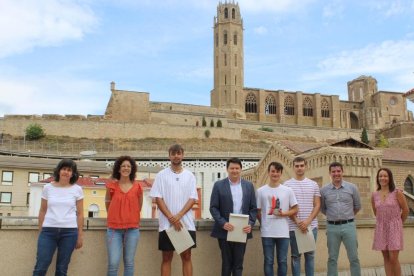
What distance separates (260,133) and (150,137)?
57.3ft

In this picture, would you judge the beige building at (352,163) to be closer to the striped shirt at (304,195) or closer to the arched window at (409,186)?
the arched window at (409,186)

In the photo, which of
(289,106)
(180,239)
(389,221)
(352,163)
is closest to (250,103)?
(289,106)

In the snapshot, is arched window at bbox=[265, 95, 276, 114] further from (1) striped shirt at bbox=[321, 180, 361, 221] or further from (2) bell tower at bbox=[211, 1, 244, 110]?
(1) striped shirt at bbox=[321, 180, 361, 221]

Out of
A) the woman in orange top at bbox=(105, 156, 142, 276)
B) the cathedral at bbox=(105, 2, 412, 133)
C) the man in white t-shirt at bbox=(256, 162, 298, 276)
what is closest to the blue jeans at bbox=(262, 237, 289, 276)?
the man in white t-shirt at bbox=(256, 162, 298, 276)

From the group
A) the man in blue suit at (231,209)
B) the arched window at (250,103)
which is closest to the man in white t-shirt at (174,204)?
the man in blue suit at (231,209)

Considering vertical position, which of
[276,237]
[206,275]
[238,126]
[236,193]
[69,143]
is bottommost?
[206,275]

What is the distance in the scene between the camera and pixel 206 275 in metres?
7.22

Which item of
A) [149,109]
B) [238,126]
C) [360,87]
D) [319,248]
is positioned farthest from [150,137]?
[319,248]

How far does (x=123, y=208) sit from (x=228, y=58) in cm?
7608

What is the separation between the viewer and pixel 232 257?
652 cm

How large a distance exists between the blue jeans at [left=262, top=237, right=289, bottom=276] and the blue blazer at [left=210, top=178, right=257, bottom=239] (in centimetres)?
38

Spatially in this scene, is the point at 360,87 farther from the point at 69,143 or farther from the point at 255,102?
the point at 69,143

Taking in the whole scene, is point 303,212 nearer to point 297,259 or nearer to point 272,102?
point 297,259

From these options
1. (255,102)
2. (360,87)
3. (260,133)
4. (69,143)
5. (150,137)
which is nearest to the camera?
(69,143)
